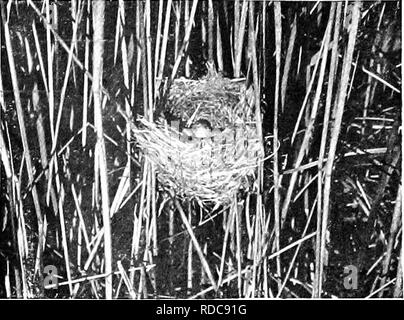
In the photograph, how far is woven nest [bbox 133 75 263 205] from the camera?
4.74 feet

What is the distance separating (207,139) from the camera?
1.45 m

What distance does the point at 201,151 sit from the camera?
1442mm

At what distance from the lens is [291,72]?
4.84 ft

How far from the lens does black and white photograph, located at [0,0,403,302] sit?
146 centimetres

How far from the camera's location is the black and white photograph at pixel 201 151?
1.46 m

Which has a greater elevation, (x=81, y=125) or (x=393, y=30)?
(x=393, y=30)

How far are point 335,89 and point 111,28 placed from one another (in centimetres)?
52

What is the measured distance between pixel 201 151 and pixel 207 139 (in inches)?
1.2

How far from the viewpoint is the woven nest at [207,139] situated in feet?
4.74

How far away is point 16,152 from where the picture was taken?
1.51 meters

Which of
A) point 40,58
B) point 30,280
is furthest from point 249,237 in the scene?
point 40,58

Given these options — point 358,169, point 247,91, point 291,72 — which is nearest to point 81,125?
point 247,91
